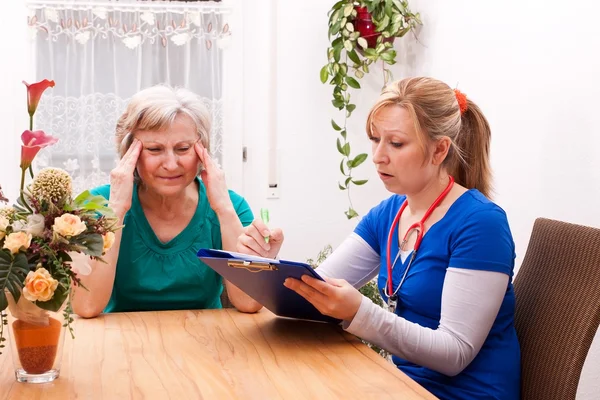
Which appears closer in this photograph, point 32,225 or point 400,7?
point 32,225

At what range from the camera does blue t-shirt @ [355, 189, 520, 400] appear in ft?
5.55

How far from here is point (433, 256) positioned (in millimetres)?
1777

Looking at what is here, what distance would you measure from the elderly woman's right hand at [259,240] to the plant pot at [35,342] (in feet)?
2.14

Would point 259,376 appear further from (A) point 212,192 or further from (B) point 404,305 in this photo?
(A) point 212,192

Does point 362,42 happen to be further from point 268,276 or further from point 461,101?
point 268,276

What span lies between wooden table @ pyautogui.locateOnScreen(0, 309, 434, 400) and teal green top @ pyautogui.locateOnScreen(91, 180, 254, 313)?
0.20 m

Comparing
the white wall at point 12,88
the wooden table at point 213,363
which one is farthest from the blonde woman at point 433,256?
the white wall at point 12,88

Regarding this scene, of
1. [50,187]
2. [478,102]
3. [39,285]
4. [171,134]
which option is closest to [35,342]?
[39,285]

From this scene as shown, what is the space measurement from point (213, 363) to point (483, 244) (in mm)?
631

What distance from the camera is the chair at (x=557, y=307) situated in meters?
1.60

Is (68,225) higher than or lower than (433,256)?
higher

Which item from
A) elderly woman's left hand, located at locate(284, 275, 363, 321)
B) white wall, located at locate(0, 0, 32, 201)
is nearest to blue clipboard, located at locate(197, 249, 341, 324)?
elderly woman's left hand, located at locate(284, 275, 363, 321)

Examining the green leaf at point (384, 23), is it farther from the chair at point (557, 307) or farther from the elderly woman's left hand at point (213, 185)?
the chair at point (557, 307)

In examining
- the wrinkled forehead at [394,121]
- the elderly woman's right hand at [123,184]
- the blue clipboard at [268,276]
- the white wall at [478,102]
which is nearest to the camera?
the blue clipboard at [268,276]
